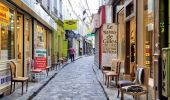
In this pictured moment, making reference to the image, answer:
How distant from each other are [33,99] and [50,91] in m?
2.25

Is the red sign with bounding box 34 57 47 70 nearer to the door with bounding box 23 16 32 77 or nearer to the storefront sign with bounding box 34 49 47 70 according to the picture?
the storefront sign with bounding box 34 49 47 70

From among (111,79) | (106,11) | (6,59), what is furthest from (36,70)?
(106,11)

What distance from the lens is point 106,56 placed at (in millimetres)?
16562

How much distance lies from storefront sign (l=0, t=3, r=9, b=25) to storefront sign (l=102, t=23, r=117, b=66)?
522cm

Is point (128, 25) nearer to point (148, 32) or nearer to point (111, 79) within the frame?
point (111, 79)

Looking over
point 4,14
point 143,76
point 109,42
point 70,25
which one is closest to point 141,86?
point 143,76

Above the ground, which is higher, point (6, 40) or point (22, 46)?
point (6, 40)

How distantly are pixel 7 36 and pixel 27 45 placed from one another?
4256 mm

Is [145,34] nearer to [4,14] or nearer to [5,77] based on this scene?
[4,14]

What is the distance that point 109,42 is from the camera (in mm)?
16297

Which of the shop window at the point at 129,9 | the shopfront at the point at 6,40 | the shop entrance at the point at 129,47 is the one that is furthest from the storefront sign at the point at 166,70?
the shop entrance at the point at 129,47

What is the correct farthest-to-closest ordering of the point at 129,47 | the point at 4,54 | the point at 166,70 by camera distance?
the point at 129,47 < the point at 4,54 < the point at 166,70

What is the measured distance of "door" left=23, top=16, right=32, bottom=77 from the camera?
15.7 meters

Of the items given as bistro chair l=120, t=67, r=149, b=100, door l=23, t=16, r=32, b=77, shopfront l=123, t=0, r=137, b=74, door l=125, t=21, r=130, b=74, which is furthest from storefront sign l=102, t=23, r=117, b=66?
bistro chair l=120, t=67, r=149, b=100
